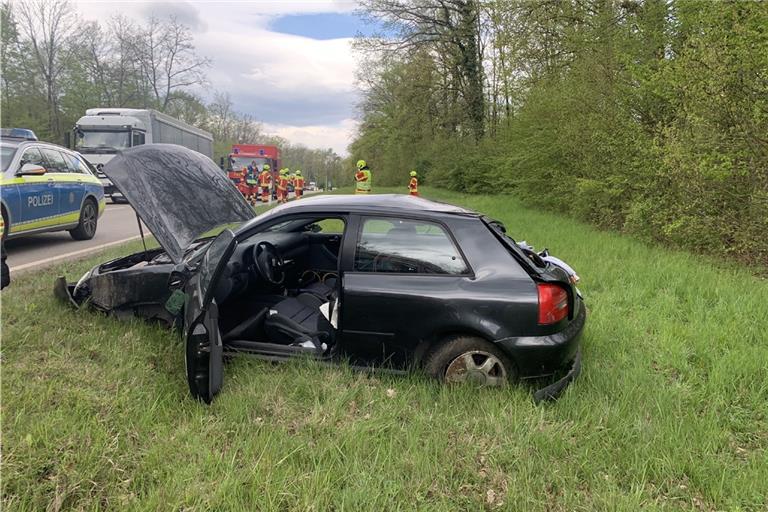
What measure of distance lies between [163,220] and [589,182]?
9.16 m

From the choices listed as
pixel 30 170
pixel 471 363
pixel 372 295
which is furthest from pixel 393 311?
pixel 30 170

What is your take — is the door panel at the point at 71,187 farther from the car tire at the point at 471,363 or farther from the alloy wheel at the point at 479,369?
the alloy wheel at the point at 479,369

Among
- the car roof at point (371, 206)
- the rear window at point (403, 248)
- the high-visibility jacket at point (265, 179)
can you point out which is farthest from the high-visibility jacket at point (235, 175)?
the rear window at point (403, 248)

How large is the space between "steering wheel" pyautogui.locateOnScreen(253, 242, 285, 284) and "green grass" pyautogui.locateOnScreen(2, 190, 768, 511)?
2.55ft

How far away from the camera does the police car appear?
7039mm

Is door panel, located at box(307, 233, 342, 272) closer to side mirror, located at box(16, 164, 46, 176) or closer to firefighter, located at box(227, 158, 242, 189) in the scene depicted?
side mirror, located at box(16, 164, 46, 176)

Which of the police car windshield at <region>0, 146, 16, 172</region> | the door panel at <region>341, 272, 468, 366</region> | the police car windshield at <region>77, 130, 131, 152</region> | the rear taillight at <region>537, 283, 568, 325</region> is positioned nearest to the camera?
the rear taillight at <region>537, 283, 568, 325</region>

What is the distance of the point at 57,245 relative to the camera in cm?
835

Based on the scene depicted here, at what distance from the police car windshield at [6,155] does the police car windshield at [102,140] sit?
11010 mm

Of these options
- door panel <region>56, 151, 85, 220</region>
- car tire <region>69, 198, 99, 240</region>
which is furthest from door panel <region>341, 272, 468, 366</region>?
car tire <region>69, 198, 99, 240</region>

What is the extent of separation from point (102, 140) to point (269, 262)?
56.2 feet

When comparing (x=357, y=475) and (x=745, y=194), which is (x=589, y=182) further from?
(x=357, y=475)

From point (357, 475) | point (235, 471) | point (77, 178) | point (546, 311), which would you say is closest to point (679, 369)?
point (546, 311)

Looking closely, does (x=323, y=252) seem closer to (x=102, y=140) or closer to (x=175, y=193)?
(x=175, y=193)
